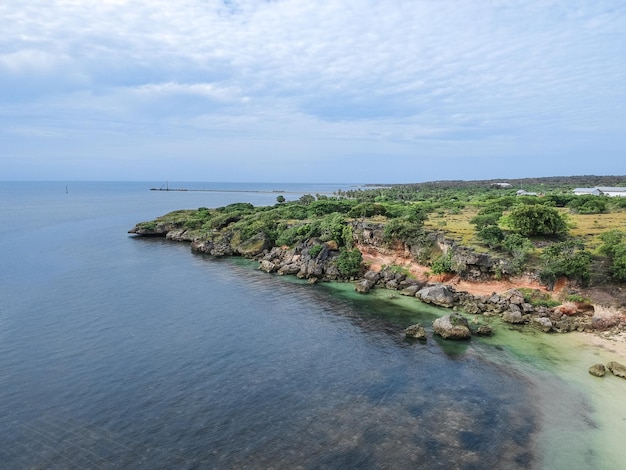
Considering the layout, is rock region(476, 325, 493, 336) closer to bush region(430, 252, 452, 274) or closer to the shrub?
bush region(430, 252, 452, 274)

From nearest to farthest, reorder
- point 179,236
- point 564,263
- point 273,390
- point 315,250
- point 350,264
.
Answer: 1. point 273,390
2. point 564,263
3. point 350,264
4. point 315,250
5. point 179,236

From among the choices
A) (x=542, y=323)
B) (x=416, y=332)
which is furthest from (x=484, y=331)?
(x=416, y=332)

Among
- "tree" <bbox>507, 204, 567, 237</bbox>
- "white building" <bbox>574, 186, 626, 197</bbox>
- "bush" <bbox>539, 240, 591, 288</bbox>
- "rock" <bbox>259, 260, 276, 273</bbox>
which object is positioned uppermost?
"white building" <bbox>574, 186, 626, 197</bbox>

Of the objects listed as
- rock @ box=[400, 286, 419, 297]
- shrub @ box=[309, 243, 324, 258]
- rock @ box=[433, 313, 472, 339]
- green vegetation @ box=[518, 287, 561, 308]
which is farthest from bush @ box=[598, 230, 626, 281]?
shrub @ box=[309, 243, 324, 258]

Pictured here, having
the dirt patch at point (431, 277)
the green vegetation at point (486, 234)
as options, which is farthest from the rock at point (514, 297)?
the green vegetation at point (486, 234)

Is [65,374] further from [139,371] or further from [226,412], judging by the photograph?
[226,412]

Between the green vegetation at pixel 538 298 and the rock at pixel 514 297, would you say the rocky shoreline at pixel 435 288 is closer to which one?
the rock at pixel 514 297

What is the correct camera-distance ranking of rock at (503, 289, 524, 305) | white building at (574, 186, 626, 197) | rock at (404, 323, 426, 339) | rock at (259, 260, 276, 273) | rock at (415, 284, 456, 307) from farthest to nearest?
white building at (574, 186, 626, 197)
rock at (259, 260, 276, 273)
rock at (415, 284, 456, 307)
rock at (503, 289, 524, 305)
rock at (404, 323, 426, 339)

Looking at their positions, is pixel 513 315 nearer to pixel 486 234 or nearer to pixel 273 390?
pixel 486 234
